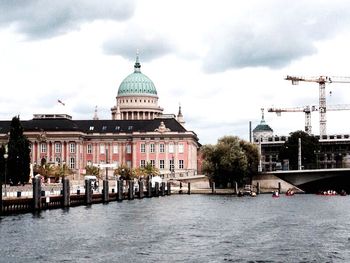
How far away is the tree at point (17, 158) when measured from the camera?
137 metres

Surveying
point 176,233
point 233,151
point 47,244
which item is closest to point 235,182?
point 233,151

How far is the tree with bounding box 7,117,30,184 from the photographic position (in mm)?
137125

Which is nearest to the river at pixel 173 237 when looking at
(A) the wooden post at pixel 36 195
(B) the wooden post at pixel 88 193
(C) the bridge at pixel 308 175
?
(A) the wooden post at pixel 36 195

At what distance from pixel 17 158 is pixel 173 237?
79758mm

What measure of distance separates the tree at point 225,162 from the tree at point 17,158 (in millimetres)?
41708

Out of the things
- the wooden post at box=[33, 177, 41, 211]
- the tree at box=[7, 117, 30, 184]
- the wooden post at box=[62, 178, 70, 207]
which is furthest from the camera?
the tree at box=[7, 117, 30, 184]

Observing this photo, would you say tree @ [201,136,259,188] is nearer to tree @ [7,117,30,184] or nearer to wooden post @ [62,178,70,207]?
tree @ [7,117,30,184]

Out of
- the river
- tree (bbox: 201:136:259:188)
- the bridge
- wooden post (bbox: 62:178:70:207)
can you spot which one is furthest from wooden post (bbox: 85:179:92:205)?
the bridge

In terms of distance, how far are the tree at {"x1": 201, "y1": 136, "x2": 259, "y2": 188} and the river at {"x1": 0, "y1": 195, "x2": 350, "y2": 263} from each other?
246ft

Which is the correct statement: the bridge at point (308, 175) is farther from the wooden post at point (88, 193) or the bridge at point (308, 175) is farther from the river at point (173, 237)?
the river at point (173, 237)

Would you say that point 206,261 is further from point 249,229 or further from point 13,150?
point 13,150

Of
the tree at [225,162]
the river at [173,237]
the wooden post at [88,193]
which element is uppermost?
the tree at [225,162]

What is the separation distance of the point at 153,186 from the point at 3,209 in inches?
3429

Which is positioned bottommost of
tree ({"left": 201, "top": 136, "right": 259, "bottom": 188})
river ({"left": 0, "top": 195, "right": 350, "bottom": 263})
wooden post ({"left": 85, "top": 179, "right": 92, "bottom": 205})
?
river ({"left": 0, "top": 195, "right": 350, "bottom": 263})
